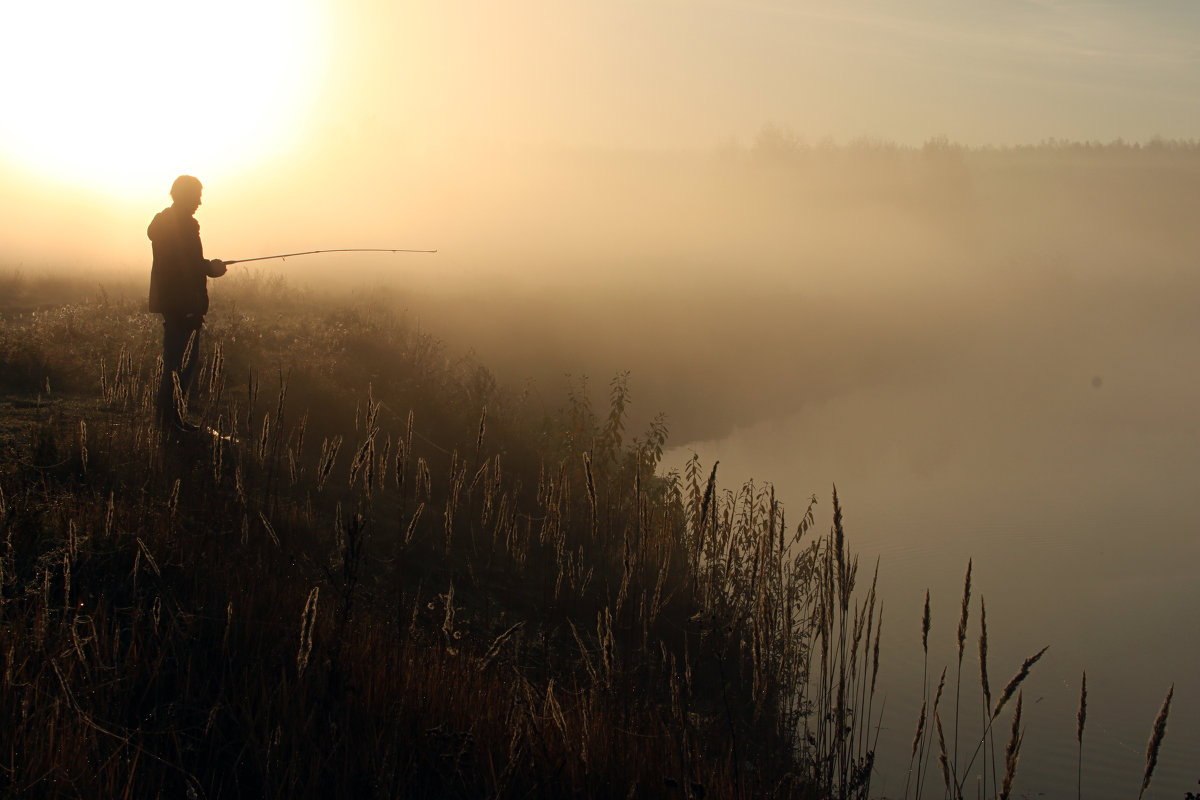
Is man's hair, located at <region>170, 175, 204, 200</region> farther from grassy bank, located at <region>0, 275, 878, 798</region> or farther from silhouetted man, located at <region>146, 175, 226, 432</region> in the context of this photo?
grassy bank, located at <region>0, 275, 878, 798</region>

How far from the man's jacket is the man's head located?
0.08 metres

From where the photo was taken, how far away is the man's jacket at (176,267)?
7469 mm

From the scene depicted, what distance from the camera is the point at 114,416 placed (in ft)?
26.8

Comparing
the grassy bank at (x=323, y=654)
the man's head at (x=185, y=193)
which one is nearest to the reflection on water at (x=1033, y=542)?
the grassy bank at (x=323, y=654)

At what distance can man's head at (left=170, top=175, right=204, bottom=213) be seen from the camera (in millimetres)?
7648

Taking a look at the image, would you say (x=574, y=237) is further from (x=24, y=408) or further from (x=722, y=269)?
(x=24, y=408)

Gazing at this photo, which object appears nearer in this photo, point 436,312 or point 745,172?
point 436,312

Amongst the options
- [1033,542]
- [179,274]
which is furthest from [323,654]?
[1033,542]

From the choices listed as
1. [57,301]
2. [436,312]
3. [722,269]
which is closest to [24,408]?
[57,301]

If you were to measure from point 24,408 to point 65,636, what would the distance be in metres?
6.03

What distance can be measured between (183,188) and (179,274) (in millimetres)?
768

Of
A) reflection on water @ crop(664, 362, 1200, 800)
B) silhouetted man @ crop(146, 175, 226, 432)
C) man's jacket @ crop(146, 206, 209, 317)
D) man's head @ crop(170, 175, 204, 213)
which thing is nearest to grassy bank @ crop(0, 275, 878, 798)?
silhouetted man @ crop(146, 175, 226, 432)

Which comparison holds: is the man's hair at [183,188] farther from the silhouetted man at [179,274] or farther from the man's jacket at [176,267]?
the man's jacket at [176,267]

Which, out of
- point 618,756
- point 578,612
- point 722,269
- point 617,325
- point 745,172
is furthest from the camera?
point 745,172
